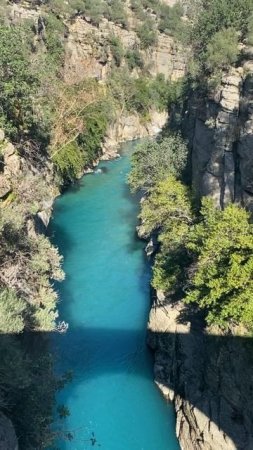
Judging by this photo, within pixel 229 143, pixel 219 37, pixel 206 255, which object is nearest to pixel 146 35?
pixel 219 37

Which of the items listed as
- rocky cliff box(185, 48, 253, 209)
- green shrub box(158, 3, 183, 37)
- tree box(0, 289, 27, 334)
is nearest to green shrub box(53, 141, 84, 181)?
rocky cliff box(185, 48, 253, 209)

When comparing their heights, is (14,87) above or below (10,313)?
above

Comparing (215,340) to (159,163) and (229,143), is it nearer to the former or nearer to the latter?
(229,143)

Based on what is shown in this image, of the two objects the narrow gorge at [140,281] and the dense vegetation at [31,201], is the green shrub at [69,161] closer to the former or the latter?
the dense vegetation at [31,201]

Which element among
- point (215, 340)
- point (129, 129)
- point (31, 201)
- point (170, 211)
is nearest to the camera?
point (215, 340)

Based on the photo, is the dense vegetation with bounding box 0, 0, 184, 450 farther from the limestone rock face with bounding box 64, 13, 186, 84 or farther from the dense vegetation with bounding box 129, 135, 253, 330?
the limestone rock face with bounding box 64, 13, 186, 84

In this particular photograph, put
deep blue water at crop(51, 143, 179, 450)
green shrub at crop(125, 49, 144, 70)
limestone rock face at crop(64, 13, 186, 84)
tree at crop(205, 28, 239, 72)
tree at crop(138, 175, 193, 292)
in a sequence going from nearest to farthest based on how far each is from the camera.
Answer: deep blue water at crop(51, 143, 179, 450) < tree at crop(138, 175, 193, 292) < tree at crop(205, 28, 239, 72) < limestone rock face at crop(64, 13, 186, 84) < green shrub at crop(125, 49, 144, 70)

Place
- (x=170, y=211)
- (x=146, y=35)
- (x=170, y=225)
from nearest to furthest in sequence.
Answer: (x=170, y=225)
(x=170, y=211)
(x=146, y=35)

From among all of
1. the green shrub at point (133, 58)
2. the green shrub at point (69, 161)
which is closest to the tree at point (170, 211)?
the green shrub at point (69, 161)
